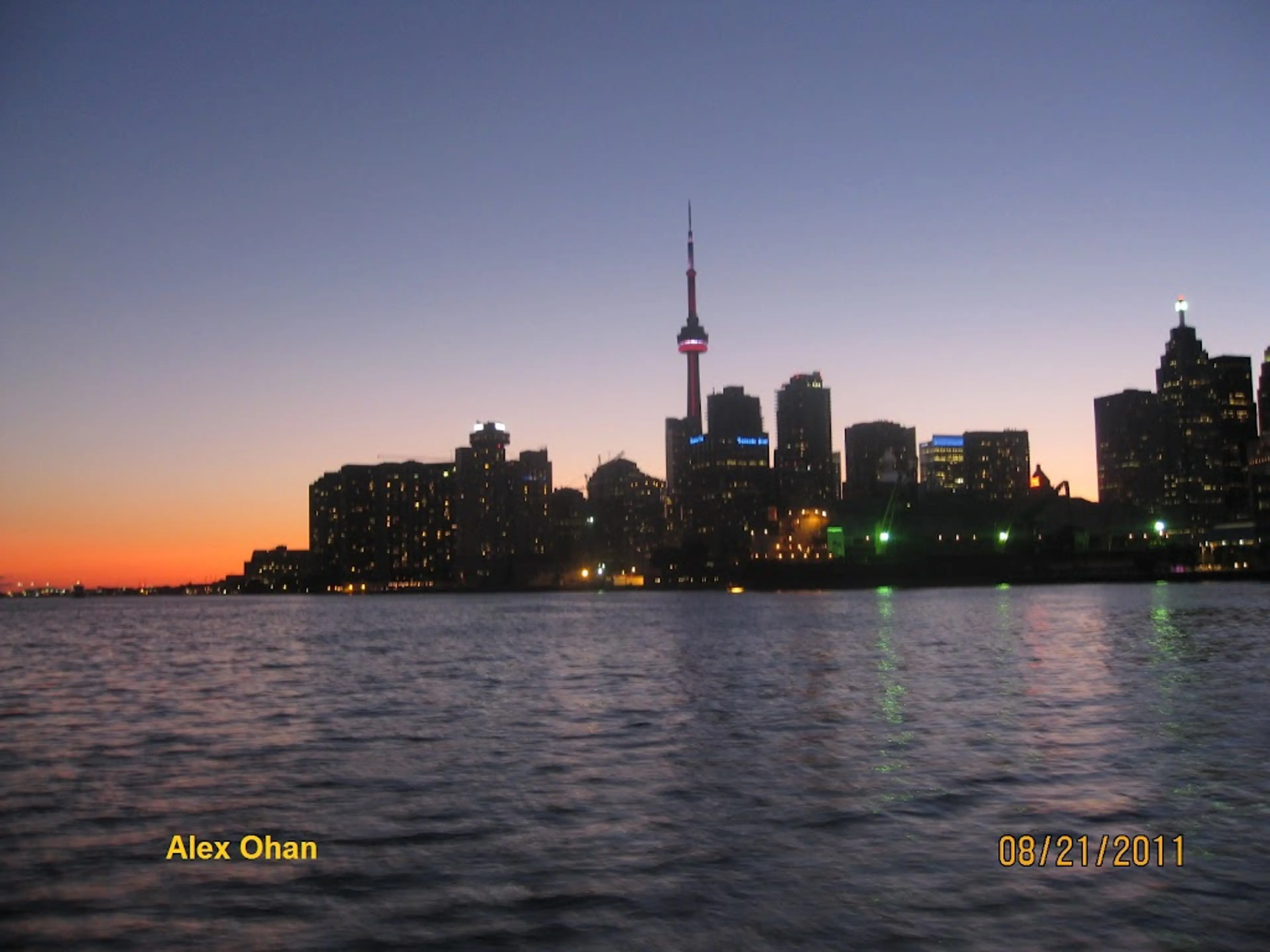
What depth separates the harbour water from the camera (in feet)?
45.4

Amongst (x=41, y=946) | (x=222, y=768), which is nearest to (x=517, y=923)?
(x=41, y=946)

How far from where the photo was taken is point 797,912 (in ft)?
46.4

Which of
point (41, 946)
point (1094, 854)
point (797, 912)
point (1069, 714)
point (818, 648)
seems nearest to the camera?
point (41, 946)

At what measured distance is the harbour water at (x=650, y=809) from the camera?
13852 mm

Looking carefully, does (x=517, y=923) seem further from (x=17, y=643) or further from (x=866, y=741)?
(x=17, y=643)

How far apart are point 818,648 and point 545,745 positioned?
40985 millimetres
